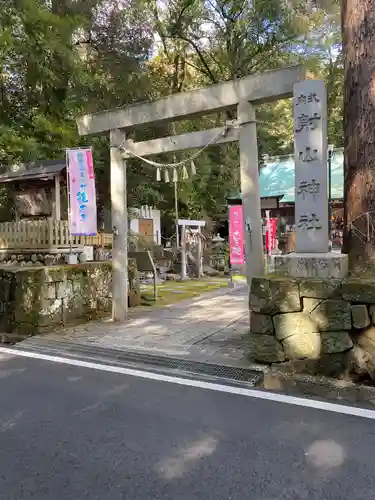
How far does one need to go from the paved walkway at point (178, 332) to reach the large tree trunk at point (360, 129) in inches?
80.8

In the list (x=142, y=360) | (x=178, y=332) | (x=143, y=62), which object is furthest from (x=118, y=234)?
(x=143, y=62)

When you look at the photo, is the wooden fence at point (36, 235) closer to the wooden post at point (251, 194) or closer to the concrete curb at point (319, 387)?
the wooden post at point (251, 194)

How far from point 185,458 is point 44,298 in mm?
4721

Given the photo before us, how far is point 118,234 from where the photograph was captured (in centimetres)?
749

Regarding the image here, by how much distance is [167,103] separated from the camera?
6.82m

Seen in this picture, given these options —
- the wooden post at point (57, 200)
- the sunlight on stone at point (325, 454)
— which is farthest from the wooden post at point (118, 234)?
the sunlight on stone at point (325, 454)

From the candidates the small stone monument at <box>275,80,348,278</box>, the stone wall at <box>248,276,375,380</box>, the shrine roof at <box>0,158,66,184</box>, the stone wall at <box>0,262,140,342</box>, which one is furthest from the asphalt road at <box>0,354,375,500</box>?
the shrine roof at <box>0,158,66,184</box>

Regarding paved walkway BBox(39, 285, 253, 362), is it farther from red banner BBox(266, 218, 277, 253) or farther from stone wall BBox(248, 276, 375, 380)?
red banner BBox(266, 218, 277, 253)

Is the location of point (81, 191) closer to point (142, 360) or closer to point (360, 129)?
point (142, 360)

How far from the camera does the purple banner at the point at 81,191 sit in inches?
324

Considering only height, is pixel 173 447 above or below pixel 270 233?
below

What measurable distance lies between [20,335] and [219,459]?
4925 mm

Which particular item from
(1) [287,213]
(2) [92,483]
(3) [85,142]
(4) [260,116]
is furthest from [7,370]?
(4) [260,116]

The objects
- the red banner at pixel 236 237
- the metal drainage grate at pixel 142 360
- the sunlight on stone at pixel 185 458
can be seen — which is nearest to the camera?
the sunlight on stone at pixel 185 458
